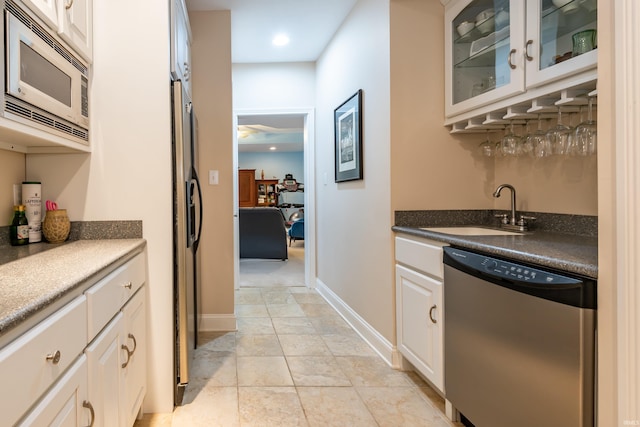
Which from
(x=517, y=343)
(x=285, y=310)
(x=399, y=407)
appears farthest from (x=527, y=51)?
(x=285, y=310)

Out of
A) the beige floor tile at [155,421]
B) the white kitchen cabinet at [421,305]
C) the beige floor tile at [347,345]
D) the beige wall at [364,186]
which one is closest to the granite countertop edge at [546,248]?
the white kitchen cabinet at [421,305]

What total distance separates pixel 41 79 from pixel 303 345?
2160mm

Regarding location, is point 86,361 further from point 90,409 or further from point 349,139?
point 349,139

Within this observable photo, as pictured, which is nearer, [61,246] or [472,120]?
[61,246]

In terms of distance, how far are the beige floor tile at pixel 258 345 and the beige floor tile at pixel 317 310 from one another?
64 centimetres

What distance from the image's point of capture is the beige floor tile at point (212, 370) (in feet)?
7.27

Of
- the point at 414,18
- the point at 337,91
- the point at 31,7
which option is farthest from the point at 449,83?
the point at 31,7

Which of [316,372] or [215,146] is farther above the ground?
[215,146]

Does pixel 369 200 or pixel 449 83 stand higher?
pixel 449 83

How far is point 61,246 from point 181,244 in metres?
0.51

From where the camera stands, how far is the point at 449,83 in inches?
93.3

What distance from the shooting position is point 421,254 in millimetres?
2023

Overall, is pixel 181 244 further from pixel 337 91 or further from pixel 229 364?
pixel 337 91

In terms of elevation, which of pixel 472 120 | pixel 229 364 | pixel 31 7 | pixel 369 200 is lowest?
pixel 229 364
